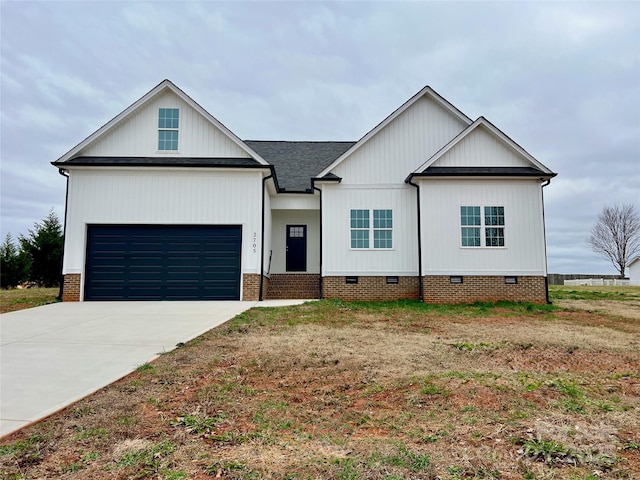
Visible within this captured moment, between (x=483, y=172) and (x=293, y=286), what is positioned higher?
(x=483, y=172)

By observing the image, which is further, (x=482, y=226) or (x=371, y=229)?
(x=371, y=229)

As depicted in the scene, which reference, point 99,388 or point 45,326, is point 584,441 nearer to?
point 99,388

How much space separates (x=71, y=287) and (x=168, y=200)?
4299 mm

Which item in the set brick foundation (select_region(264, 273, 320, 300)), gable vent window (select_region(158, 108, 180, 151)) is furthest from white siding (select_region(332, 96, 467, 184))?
gable vent window (select_region(158, 108, 180, 151))

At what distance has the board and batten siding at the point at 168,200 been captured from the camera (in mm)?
13391

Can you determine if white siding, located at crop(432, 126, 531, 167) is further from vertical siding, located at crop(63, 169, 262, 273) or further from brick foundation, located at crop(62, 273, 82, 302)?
brick foundation, located at crop(62, 273, 82, 302)

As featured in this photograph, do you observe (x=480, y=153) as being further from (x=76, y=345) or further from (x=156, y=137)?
(x=76, y=345)

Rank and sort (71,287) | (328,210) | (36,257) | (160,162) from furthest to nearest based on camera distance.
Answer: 1. (36,257)
2. (328,210)
3. (160,162)
4. (71,287)

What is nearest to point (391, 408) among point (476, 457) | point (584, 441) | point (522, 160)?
point (476, 457)

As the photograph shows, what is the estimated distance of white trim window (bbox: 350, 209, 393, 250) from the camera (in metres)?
14.5

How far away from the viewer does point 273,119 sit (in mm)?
35125

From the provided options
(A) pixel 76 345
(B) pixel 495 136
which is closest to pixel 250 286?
(A) pixel 76 345

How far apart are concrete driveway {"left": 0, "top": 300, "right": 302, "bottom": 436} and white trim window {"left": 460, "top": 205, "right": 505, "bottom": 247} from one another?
27.0 ft

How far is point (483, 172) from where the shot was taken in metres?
13.8
